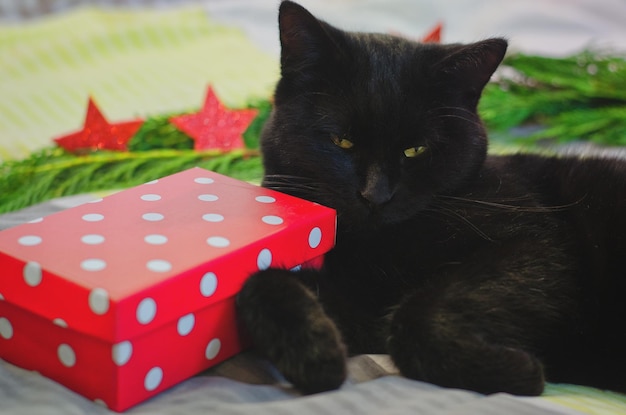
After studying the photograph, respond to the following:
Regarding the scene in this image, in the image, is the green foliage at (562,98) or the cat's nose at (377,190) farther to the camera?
the green foliage at (562,98)

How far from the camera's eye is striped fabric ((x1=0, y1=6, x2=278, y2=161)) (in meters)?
2.08

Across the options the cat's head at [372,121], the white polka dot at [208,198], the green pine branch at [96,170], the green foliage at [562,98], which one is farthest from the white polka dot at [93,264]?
the green foliage at [562,98]

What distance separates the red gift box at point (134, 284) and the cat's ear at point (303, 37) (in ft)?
0.78

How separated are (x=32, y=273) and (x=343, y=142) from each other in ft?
1.46

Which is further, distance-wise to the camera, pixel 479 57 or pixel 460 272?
pixel 479 57

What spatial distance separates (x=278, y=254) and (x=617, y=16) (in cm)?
228

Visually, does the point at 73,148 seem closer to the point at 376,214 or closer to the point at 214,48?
the point at 376,214

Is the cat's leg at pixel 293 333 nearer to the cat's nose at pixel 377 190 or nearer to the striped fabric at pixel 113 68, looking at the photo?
the cat's nose at pixel 377 190

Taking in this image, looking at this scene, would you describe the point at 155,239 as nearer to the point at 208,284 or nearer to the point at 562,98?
the point at 208,284

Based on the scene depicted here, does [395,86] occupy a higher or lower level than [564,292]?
higher

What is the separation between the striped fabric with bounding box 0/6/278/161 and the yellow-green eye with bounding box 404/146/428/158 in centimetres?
114

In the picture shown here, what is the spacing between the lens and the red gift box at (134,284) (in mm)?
774

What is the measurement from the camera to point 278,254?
943mm

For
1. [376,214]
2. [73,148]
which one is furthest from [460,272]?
[73,148]
